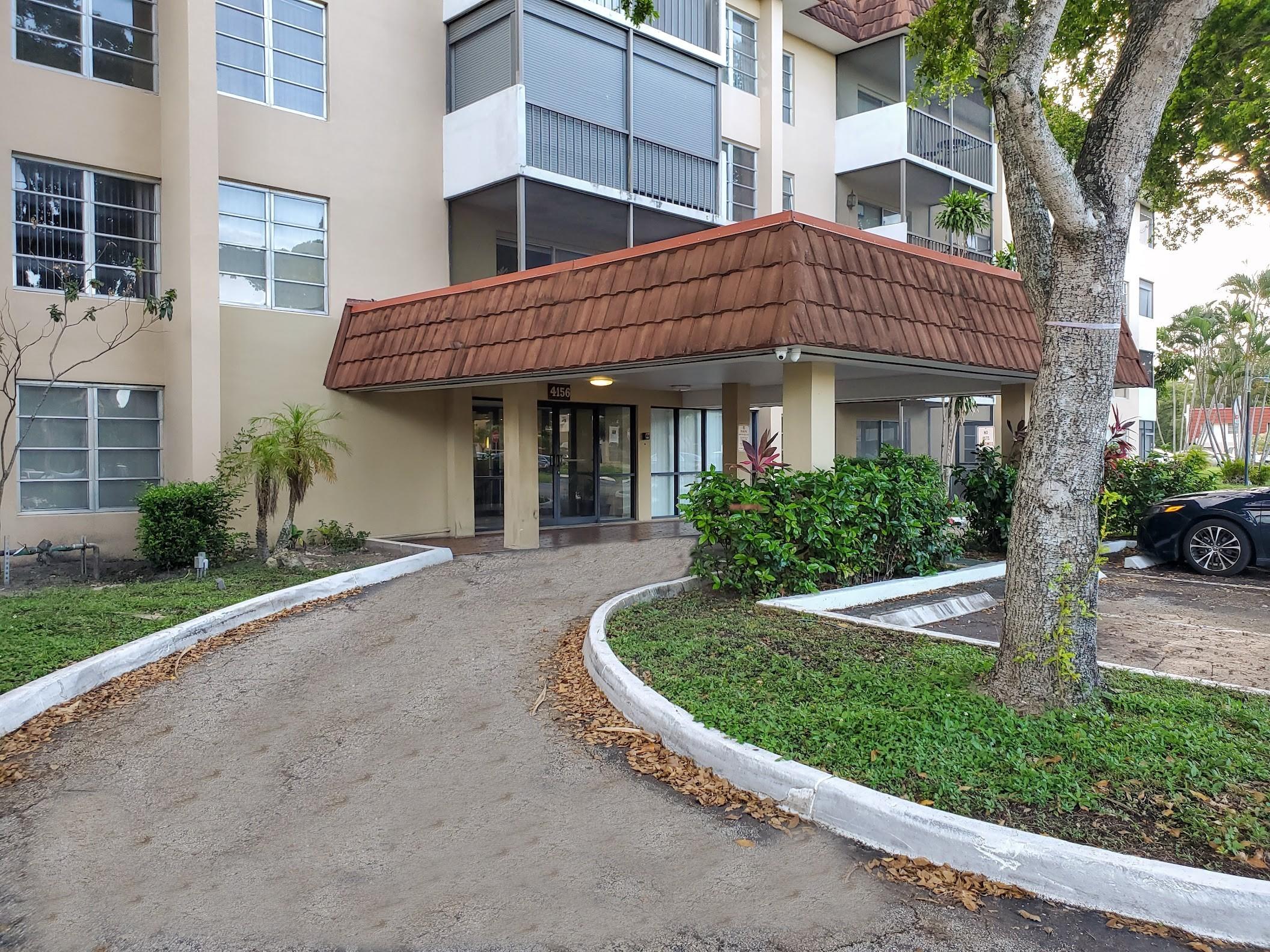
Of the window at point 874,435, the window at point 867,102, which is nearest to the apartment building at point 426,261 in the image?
the window at point 867,102

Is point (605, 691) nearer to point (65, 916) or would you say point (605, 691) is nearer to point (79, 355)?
point (65, 916)

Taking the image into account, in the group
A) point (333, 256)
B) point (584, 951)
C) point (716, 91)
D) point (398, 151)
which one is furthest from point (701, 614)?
point (716, 91)

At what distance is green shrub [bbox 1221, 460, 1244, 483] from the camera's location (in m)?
32.7

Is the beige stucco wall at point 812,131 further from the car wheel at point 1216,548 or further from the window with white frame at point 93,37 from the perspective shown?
the window with white frame at point 93,37

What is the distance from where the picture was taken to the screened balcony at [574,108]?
13.6 metres

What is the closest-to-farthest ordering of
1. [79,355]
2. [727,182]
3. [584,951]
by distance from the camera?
[584,951] → [79,355] → [727,182]

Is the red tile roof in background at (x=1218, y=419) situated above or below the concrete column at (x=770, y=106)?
below

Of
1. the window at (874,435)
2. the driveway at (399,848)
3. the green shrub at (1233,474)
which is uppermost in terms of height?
the window at (874,435)

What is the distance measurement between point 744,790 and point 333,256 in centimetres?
1189

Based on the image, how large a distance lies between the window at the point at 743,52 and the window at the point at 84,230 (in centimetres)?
1202

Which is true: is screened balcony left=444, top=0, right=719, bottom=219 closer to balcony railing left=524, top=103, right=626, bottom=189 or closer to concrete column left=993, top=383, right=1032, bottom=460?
balcony railing left=524, top=103, right=626, bottom=189

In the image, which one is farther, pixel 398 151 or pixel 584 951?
pixel 398 151

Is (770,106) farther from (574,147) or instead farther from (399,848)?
(399,848)

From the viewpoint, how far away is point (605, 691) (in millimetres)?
6105
